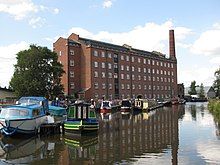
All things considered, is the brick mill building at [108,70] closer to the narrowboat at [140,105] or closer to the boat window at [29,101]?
the narrowboat at [140,105]

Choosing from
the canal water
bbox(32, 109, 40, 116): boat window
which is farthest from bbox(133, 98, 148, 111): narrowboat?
→ bbox(32, 109, 40, 116): boat window

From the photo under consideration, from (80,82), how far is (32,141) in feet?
211

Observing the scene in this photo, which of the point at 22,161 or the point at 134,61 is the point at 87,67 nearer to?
the point at 134,61

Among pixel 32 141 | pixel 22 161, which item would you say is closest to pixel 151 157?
pixel 22 161

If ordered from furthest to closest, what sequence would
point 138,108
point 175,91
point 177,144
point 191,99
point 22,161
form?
1. point 191,99
2. point 175,91
3. point 138,108
4. point 177,144
5. point 22,161

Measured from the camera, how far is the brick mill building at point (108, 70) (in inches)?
3501

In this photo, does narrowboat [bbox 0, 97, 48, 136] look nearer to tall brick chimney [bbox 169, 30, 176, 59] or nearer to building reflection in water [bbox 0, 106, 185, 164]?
building reflection in water [bbox 0, 106, 185, 164]

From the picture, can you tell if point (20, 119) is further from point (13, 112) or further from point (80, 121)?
point (80, 121)

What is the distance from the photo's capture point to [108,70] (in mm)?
97312

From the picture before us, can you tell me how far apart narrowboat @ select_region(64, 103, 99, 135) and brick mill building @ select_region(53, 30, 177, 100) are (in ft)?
183

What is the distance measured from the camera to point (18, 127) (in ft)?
91.9

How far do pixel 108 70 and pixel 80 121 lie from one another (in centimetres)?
6730

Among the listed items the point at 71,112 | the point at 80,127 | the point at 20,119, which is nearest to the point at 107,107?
the point at 71,112

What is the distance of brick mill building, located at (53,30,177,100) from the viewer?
292 ft
